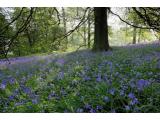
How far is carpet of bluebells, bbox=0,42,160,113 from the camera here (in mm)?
2143

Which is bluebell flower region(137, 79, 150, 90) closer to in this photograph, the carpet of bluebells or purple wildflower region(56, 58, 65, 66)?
the carpet of bluebells

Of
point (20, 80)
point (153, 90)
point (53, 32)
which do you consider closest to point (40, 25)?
point (53, 32)

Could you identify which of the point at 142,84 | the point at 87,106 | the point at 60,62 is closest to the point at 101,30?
the point at 60,62

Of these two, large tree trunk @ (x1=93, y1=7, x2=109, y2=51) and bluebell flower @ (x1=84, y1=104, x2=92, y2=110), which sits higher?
large tree trunk @ (x1=93, y1=7, x2=109, y2=51)

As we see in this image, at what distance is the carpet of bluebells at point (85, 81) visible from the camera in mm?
2143

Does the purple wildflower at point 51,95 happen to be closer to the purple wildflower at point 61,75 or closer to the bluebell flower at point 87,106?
the purple wildflower at point 61,75

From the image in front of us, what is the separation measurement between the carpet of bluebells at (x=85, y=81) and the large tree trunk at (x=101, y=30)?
0.08 m

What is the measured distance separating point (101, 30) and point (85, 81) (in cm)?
62

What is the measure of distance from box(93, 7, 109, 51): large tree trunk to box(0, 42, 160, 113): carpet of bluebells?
0.25ft

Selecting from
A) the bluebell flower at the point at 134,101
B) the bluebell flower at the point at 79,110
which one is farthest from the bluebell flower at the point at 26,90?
the bluebell flower at the point at 134,101

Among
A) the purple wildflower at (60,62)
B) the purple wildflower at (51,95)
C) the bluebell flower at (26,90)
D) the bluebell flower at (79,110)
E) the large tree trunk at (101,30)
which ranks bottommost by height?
the bluebell flower at (79,110)

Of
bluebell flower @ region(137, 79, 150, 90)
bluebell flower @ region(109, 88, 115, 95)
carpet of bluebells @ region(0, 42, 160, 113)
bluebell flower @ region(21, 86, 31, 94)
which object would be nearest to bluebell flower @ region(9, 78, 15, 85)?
carpet of bluebells @ region(0, 42, 160, 113)

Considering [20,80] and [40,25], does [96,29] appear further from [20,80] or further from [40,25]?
[20,80]

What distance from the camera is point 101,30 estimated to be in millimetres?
2902
